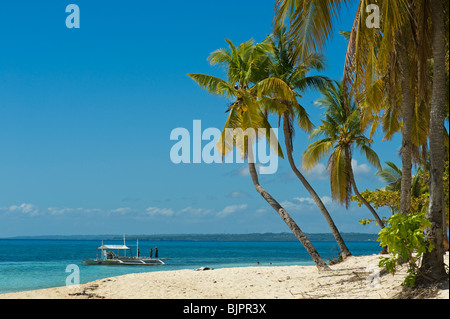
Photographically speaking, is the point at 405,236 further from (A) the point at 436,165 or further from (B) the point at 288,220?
(B) the point at 288,220

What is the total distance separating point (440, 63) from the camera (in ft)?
32.5

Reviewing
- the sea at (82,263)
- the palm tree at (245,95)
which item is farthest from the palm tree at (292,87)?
the sea at (82,263)

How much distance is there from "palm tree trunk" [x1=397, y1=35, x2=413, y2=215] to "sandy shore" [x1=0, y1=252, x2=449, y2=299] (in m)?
1.60

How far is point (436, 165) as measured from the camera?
9.70 meters

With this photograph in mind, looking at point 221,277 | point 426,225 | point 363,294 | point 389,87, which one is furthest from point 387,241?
point 221,277

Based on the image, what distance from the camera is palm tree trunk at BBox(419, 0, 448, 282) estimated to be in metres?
9.34

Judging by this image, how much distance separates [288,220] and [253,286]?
345 cm

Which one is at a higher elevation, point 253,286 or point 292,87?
point 292,87

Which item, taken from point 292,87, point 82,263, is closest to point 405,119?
point 292,87

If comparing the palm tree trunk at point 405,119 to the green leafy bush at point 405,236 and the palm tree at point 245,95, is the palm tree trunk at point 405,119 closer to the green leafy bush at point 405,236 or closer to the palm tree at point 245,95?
the green leafy bush at point 405,236

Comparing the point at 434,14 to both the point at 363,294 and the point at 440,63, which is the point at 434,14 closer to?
the point at 440,63

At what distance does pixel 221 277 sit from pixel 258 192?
3.18m

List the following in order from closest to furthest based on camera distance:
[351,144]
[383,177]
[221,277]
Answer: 1. [221,277]
2. [351,144]
3. [383,177]

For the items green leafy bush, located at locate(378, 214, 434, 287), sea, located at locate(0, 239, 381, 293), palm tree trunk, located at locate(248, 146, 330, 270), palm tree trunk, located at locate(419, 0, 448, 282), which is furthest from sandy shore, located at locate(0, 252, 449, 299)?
sea, located at locate(0, 239, 381, 293)
